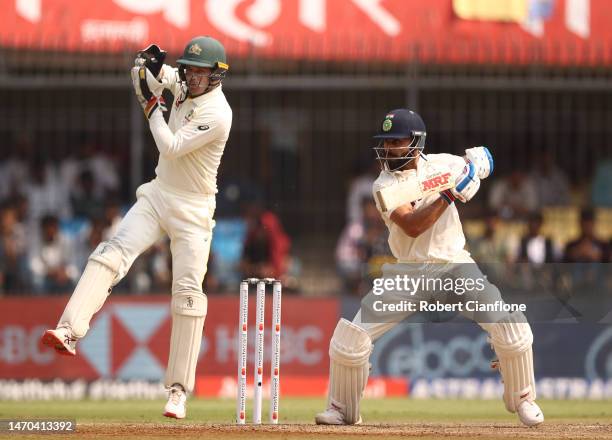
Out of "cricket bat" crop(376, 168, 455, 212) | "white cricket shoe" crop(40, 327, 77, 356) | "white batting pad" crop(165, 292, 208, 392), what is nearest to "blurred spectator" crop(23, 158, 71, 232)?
"white batting pad" crop(165, 292, 208, 392)

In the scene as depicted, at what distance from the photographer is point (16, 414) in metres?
10.7

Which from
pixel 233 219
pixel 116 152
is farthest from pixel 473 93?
pixel 116 152

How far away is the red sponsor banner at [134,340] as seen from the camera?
1428cm

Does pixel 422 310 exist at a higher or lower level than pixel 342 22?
lower

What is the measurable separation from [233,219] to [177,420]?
19.6ft

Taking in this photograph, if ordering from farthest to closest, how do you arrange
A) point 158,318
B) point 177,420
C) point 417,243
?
1. point 158,318
2. point 177,420
3. point 417,243

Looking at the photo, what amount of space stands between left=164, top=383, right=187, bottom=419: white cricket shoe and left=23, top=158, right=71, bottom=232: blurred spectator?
21.3ft

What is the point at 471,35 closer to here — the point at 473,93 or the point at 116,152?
the point at 473,93

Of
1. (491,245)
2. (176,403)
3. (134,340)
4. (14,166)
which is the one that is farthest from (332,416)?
(14,166)

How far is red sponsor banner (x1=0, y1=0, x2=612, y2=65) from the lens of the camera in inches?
599

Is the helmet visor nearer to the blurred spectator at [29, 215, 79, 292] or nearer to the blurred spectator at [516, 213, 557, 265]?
the blurred spectator at [516, 213, 557, 265]

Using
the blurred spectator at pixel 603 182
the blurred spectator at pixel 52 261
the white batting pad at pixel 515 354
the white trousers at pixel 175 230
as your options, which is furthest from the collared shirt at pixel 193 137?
the blurred spectator at pixel 603 182

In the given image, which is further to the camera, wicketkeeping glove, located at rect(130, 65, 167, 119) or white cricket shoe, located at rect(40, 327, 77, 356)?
wicketkeeping glove, located at rect(130, 65, 167, 119)

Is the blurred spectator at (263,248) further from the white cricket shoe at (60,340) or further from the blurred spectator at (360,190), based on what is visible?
the white cricket shoe at (60,340)
